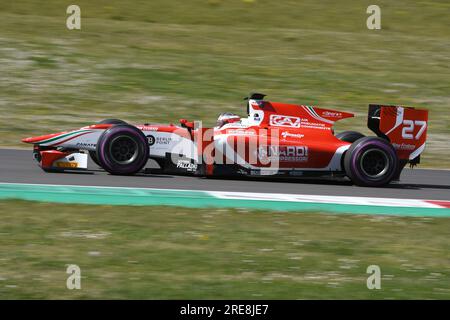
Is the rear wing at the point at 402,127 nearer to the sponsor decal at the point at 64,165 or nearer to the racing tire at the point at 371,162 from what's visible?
the racing tire at the point at 371,162

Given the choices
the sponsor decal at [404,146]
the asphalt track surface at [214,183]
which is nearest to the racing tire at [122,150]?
the asphalt track surface at [214,183]

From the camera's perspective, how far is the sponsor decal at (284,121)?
10844 mm

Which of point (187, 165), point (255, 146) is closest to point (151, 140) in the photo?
point (187, 165)

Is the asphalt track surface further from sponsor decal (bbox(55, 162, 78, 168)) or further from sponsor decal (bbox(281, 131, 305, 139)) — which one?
sponsor decal (bbox(281, 131, 305, 139))

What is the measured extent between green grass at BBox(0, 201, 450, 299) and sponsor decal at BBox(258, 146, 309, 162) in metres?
1.97

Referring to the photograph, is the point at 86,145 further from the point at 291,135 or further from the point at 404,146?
the point at 404,146

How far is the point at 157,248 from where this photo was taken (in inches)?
278

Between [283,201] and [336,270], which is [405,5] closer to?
[283,201]

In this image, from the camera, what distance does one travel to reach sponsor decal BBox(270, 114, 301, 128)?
35.6 ft

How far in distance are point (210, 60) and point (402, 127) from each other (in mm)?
9348

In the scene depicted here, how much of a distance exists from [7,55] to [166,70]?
12.3ft

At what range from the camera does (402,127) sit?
11.2 metres

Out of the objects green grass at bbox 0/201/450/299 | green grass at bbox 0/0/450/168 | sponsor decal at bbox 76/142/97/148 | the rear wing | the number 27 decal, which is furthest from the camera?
green grass at bbox 0/0/450/168

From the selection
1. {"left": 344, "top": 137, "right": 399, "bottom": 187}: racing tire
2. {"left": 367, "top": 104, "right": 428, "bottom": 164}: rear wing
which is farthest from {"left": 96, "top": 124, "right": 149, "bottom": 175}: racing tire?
{"left": 367, "top": 104, "right": 428, "bottom": 164}: rear wing
